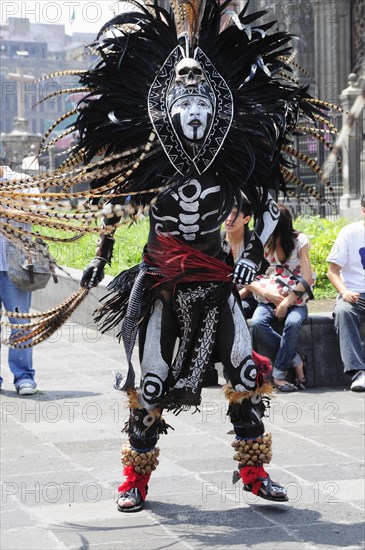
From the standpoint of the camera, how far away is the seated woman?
8.38 meters

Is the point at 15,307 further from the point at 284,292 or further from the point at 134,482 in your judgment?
the point at 134,482

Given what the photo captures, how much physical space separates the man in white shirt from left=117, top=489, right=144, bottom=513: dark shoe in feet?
11.0

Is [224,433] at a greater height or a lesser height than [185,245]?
lesser

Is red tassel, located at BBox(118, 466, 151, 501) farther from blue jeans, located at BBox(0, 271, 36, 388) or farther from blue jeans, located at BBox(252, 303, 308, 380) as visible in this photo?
blue jeans, located at BBox(0, 271, 36, 388)

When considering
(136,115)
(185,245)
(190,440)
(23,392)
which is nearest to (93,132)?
(136,115)

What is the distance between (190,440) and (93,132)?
232 cm

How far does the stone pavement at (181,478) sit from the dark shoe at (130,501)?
4cm

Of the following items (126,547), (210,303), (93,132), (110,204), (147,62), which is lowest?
(126,547)

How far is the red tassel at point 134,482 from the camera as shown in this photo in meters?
5.35

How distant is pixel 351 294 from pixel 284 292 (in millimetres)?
523

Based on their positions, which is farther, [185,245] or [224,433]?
[224,433]

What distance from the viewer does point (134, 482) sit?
535 cm

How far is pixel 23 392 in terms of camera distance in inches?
338

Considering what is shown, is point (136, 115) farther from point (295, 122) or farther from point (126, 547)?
point (126, 547)
